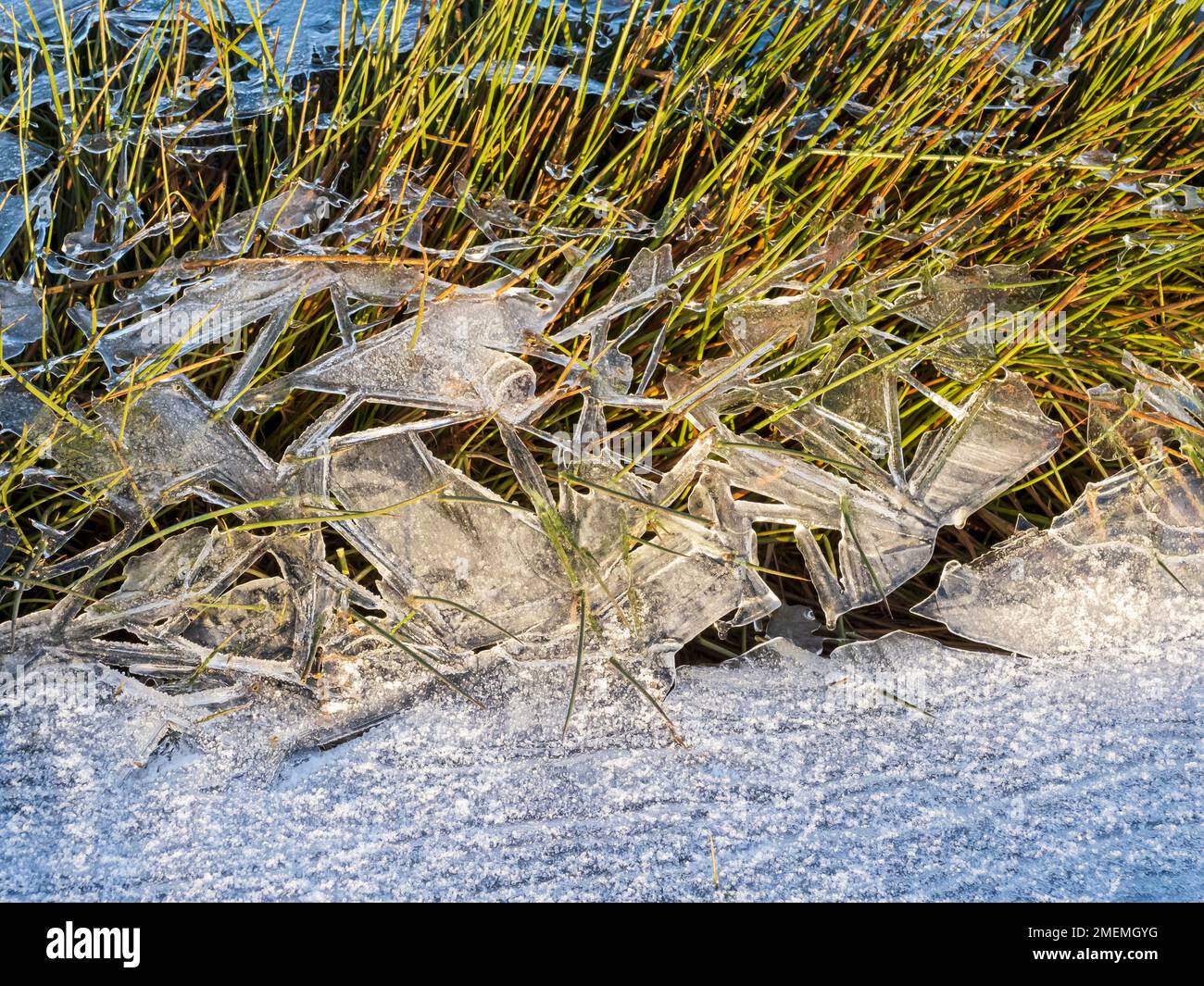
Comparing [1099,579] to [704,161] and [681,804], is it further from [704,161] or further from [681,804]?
[704,161]

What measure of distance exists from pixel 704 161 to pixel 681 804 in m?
0.75

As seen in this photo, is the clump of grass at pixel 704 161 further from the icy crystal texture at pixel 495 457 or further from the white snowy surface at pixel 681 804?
the white snowy surface at pixel 681 804

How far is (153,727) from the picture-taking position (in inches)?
36.5

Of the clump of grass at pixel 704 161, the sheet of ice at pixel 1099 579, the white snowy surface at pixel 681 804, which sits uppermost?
the clump of grass at pixel 704 161

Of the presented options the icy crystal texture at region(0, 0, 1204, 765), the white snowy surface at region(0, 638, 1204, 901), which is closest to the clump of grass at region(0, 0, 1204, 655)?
the icy crystal texture at region(0, 0, 1204, 765)

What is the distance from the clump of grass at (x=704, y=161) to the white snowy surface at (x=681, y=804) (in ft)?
0.44

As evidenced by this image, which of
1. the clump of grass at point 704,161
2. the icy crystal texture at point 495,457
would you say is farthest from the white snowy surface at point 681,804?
the clump of grass at point 704,161

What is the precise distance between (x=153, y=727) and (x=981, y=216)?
1077mm

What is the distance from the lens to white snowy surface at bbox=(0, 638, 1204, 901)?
2.83 feet

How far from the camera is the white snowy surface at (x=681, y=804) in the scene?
2.83 feet

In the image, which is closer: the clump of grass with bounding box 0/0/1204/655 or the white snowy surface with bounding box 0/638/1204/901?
the white snowy surface with bounding box 0/638/1204/901

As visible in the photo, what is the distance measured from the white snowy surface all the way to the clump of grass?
0.44 feet

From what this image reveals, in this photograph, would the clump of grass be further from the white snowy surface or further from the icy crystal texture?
the white snowy surface

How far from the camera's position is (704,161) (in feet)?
3.79
